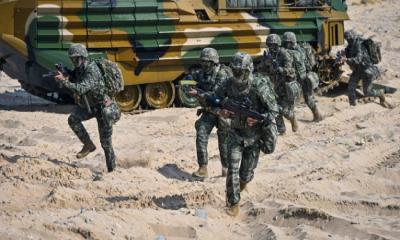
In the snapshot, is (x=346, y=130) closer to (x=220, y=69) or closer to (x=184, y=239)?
(x=220, y=69)

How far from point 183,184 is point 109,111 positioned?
1200mm

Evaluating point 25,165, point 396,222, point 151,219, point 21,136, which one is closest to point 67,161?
point 25,165

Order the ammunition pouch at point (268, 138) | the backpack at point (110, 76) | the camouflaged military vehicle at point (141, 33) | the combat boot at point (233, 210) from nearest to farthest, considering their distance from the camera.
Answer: the ammunition pouch at point (268, 138) → the combat boot at point (233, 210) → the backpack at point (110, 76) → the camouflaged military vehicle at point (141, 33)

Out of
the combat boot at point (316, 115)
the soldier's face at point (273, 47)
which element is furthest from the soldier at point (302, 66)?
the soldier's face at point (273, 47)

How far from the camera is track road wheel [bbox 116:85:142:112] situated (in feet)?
55.3

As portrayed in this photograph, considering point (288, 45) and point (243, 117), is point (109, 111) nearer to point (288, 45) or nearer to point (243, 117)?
point (243, 117)

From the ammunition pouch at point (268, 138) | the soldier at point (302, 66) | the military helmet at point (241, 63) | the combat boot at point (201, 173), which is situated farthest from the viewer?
the soldier at point (302, 66)

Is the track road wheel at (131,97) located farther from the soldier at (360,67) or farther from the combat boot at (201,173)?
the combat boot at (201,173)

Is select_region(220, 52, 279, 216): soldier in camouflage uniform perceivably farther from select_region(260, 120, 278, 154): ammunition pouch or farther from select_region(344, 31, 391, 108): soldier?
select_region(344, 31, 391, 108): soldier

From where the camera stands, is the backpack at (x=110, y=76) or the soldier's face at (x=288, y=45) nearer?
the backpack at (x=110, y=76)

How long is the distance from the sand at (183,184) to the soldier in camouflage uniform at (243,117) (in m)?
0.41

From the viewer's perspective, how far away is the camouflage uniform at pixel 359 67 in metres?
16.9

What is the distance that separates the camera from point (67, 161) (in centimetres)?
1202

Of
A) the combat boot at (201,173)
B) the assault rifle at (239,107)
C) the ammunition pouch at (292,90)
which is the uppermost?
the assault rifle at (239,107)
